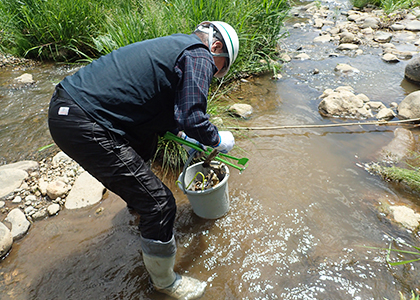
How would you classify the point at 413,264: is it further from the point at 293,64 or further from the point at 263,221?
the point at 293,64

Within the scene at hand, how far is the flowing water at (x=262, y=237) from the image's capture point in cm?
189

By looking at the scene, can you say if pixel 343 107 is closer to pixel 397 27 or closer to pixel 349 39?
pixel 349 39

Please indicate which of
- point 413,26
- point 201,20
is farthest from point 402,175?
point 413,26

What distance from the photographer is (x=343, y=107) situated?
385 centimetres

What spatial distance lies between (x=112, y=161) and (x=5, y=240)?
138cm

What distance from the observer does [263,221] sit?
2.34m

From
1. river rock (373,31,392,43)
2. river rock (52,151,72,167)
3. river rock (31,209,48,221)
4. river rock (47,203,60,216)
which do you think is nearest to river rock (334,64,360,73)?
river rock (373,31,392,43)

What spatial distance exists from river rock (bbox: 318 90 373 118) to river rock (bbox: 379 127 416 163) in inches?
20.3

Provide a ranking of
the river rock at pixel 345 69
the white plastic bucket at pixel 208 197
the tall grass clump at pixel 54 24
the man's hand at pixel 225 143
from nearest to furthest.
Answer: the man's hand at pixel 225 143, the white plastic bucket at pixel 208 197, the tall grass clump at pixel 54 24, the river rock at pixel 345 69

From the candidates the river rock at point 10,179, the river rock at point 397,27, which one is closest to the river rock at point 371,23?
the river rock at point 397,27

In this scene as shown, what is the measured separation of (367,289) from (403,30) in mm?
7972

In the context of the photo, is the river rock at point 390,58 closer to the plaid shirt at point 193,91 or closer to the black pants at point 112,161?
the plaid shirt at point 193,91

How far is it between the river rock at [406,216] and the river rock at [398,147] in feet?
2.70

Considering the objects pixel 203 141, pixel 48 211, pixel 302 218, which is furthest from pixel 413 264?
pixel 48 211
